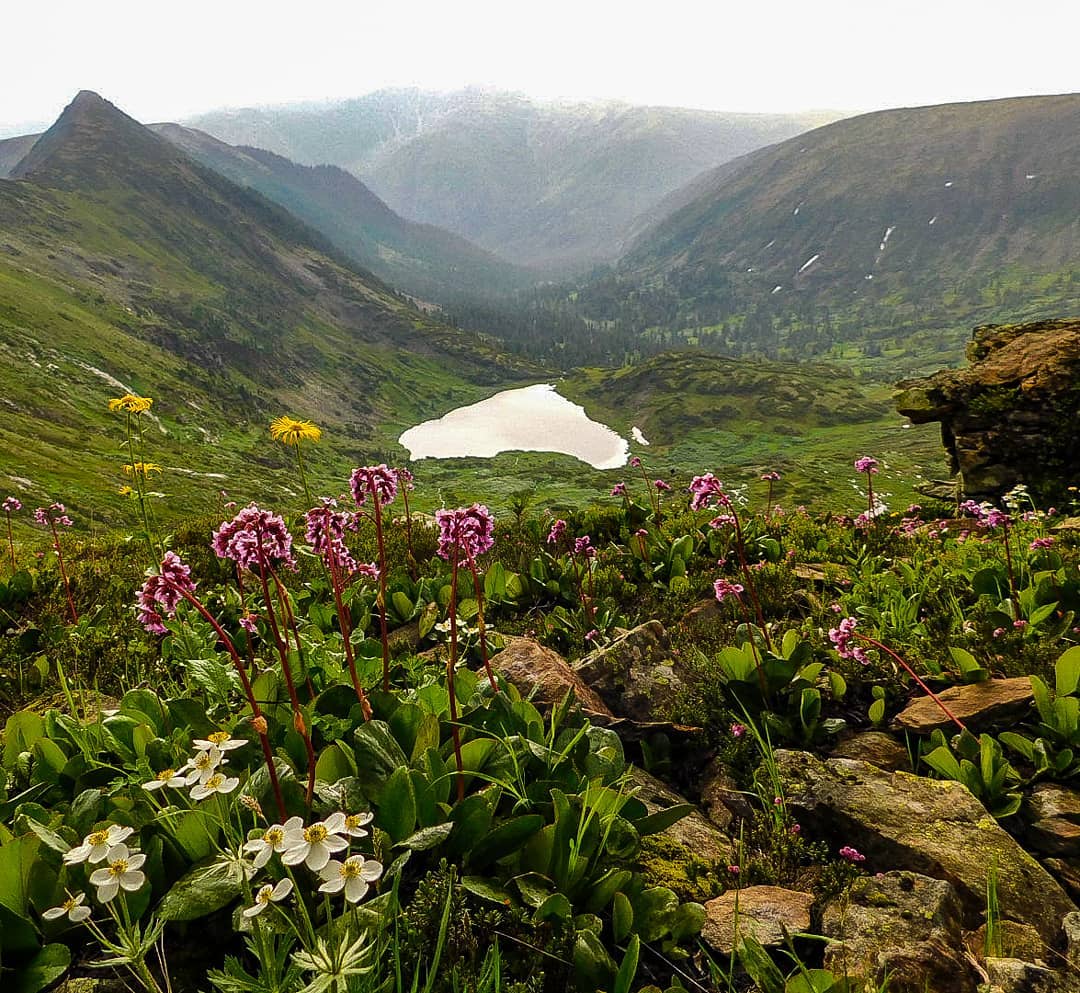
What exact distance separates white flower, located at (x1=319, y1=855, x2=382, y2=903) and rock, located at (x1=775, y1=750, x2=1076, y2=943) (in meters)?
2.87

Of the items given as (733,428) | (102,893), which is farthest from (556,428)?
(102,893)

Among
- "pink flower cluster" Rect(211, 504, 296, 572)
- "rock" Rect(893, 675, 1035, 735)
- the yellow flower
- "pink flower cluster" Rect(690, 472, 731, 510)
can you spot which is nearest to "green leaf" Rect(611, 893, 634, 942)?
"pink flower cluster" Rect(211, 504, 296, 572)

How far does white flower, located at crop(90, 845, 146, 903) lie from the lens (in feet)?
5.91

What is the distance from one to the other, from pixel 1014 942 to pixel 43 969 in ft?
13.3

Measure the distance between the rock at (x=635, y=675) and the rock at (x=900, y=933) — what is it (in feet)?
6.83

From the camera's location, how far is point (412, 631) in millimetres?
6828

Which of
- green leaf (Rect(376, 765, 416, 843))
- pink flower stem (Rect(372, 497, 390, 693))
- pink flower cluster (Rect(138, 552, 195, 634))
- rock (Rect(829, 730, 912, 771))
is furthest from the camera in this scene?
rock (Rect(829, 730, 912, 771))

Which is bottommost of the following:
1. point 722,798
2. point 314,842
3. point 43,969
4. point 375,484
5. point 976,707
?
point 722,798

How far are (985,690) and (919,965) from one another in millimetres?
2624

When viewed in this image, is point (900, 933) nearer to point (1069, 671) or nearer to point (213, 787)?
point (1069, 671)

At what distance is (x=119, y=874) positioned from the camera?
1.87 metres

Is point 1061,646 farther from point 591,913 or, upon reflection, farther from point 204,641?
point 204,641

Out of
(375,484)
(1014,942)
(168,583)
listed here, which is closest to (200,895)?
(168,583)

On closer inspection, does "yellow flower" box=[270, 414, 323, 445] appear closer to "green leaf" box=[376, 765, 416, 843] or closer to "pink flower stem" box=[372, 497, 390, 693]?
"pink flower stem" box=[372, 497, 390, 693]
